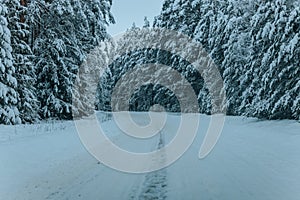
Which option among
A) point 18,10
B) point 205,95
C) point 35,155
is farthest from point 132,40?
point 35,155

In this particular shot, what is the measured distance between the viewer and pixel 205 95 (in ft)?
107

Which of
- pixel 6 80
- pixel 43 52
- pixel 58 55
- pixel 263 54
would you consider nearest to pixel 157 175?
pixel 6 80

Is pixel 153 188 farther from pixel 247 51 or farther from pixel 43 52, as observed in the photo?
pixel 247 51

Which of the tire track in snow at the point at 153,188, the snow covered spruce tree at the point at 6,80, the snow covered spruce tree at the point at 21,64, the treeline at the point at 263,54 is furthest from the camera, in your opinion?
the snow covered spruce tree at the point at 21,64

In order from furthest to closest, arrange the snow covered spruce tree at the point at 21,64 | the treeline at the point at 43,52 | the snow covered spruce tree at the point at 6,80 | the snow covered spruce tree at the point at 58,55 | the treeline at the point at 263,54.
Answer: the snow covered spruce tree at the point at 58,55 → the snow covered spruce tree at the point at 21,64 → the treeline at the point at 263,54 → the treeline at the point at 43,52 → the snow covered spruce tree at the point at 6,80

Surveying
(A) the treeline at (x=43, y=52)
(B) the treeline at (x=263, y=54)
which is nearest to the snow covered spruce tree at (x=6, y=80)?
(A) the treeline at (x=43, y=52)

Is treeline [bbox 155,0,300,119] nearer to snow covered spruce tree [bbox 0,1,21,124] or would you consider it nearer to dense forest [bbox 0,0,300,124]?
dense forest [bbox 0,0,300,124]

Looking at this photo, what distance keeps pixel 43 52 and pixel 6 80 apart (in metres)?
4.74

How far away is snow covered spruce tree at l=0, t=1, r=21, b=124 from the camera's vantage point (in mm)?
13828

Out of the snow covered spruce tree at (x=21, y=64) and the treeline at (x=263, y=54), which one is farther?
the snow covered spruce tree at (x=21, y=64)

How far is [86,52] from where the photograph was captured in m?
22.5

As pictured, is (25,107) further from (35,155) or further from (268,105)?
(268,105)

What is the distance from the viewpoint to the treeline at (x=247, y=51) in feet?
48.9

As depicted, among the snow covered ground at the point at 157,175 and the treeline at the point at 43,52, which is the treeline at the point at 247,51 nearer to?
the snow covered ground at the point at 157,175
